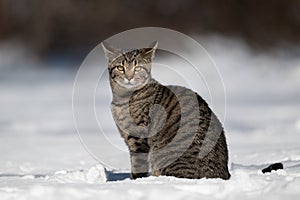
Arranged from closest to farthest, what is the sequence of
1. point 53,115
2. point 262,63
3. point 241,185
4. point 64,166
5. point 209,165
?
point 241,185 < point 209,165 < point 64,166 < point 53,115 < point 262,63

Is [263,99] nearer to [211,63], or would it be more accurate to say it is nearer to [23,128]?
[211,63]

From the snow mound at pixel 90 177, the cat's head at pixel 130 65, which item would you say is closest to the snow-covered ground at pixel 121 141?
the snow mound at pixel 90 177

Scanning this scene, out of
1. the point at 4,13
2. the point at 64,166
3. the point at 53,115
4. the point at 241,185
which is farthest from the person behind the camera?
the point at 4,13

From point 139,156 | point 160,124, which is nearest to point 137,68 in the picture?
point 160,124

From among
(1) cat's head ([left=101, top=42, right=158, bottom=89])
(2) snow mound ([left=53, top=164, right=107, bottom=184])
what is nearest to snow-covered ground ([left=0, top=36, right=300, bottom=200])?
(2) snow mound ([left=53, top=164, right=107, bottom=184])

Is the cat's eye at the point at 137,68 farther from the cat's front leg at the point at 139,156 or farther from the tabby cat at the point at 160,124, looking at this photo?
the cat's front leg at the point at 139,156

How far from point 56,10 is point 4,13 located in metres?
1.00

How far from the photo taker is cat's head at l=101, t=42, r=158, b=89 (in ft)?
15.6

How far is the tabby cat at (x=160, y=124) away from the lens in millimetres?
4391

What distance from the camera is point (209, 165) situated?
4.32 m

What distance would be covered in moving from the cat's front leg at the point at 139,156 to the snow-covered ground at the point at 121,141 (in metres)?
0.10

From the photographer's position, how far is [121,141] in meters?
7.29

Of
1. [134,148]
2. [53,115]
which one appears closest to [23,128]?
[53,115]

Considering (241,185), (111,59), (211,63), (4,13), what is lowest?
(241,185)
